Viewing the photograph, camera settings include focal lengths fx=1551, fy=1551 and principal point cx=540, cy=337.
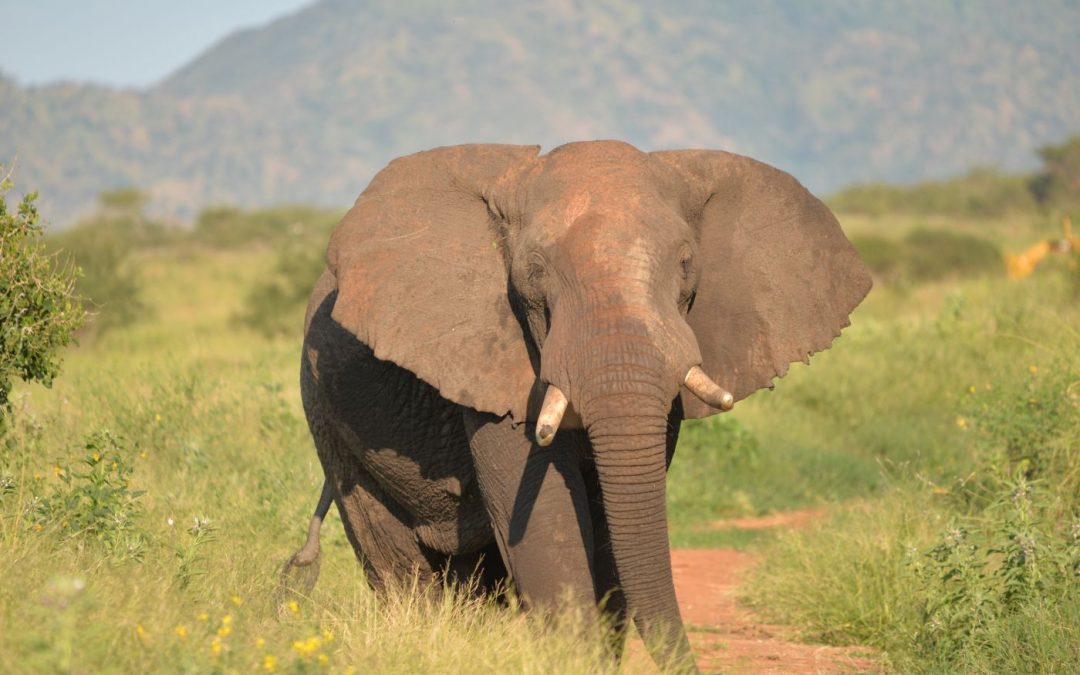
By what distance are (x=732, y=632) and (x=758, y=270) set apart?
271cm

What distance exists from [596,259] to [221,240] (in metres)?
50.4

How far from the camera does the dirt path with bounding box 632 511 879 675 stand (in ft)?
22.5

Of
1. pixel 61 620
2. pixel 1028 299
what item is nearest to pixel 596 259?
pixel 61 620

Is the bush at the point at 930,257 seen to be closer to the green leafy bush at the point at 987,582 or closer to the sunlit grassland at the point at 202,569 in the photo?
the sunlit grassland at the point at 202,569

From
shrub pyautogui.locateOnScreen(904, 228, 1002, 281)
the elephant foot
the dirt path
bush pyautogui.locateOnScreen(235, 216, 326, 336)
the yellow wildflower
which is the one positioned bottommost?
shrub pyautogui.locateOnScreen(904, 228, 1002, 281)

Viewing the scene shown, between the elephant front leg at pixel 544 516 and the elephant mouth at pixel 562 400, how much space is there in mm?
498

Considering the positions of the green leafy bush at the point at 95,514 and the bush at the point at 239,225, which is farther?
the bush at the point at 239,225

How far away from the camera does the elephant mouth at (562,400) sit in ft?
15.5

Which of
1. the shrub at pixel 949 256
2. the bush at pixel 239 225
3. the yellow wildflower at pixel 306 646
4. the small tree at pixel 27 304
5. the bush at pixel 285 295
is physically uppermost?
the small tree at pixel 27 304

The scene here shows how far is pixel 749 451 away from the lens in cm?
1256

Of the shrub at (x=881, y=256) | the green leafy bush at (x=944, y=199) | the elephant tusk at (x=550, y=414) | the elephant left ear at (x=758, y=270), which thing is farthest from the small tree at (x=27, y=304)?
the green leafy bush at (x=944, y=199)

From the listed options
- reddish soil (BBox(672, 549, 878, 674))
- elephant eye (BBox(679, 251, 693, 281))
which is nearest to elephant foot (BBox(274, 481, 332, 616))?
reddish soil (BBox(672, 549, 878, 674))

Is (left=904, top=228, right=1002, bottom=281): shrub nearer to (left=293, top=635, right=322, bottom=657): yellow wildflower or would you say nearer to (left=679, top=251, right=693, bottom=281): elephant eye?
(left=679, top=251, right=693, bottom=281): elephant eye

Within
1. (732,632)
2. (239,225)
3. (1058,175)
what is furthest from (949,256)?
(239,225)
